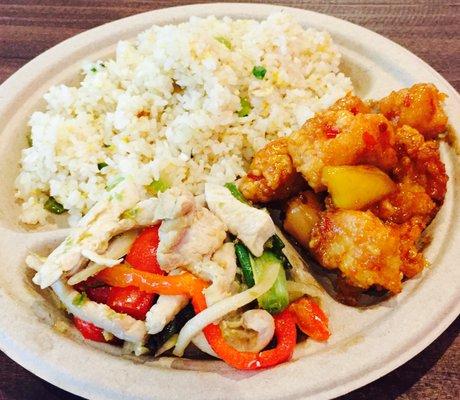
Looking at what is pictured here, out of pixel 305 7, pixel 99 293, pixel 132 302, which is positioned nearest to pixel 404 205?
pixel 132 302

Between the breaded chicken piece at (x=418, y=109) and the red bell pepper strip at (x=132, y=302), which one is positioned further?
the breaded chicken piece at (x=418, y=109)

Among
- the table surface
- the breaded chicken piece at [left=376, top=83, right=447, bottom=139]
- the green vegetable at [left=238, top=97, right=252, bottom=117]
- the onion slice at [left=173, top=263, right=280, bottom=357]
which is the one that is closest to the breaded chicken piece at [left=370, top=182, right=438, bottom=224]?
the breaded chicken piece at [left=376, top=83, right=447, bottom=139]

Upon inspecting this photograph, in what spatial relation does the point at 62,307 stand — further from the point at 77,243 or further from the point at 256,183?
the point at 256,183

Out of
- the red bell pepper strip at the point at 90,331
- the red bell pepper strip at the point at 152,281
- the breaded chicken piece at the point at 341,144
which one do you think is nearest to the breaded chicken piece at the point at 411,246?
the breaded chicken piece at the point at 341,144

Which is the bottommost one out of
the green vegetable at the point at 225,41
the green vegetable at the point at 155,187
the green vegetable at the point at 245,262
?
the green vegetable at the point at 155,187

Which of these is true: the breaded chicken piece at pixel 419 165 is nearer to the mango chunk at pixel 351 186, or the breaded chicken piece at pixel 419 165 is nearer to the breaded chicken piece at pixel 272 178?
the mango chunk at pixel 351 186

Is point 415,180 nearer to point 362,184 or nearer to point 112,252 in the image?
point 362,184
